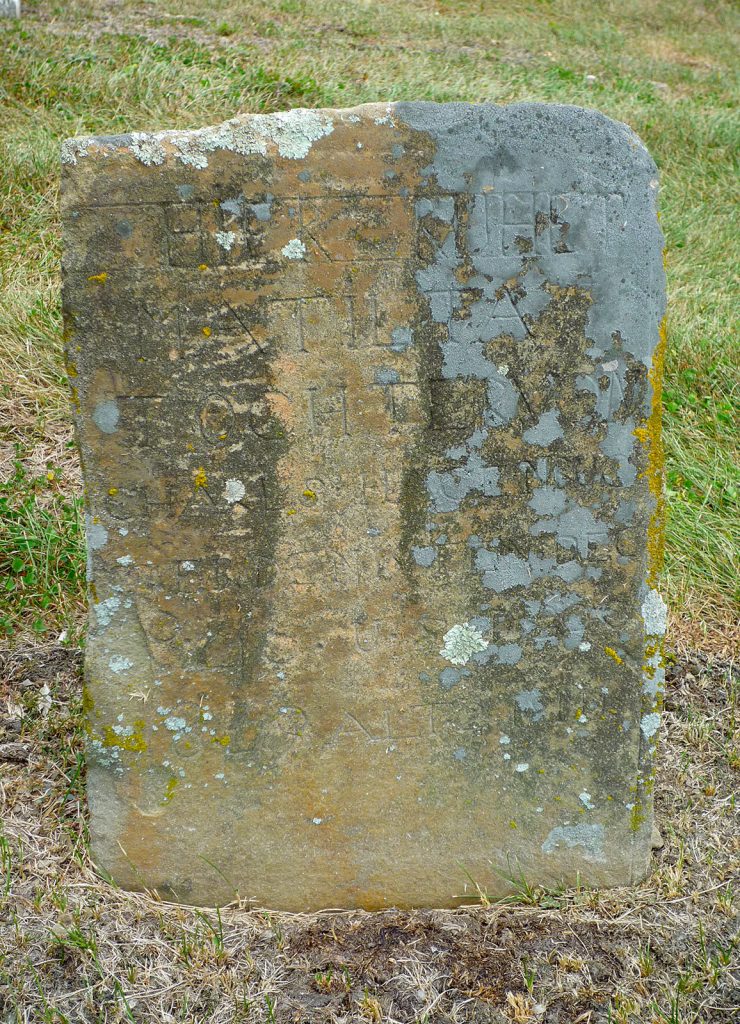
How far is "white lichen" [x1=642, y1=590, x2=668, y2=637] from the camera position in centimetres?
238

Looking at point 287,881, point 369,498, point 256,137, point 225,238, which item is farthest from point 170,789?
point 256,137

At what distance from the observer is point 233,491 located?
7.30ft

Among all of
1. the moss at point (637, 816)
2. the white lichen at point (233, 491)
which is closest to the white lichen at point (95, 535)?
the white lichen at point (233, 491)

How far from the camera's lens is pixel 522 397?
7.29 ft

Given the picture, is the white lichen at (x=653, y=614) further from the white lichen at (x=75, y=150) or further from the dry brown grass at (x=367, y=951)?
the white lichen at (x=75, y=150)

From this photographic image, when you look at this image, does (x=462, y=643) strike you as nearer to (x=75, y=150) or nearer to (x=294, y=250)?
(x=294, y=250)

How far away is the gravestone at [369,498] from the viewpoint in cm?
206

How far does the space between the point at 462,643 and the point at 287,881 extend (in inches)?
34.0

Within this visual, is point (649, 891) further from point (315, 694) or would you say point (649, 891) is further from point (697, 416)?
point (697, 416)

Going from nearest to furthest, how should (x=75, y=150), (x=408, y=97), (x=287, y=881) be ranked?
(x=75, y=150)
(x=287, y=881)
(x=408, y=97)

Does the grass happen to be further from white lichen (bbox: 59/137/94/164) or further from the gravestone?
white lichen (bbox: 59/137/94/164)

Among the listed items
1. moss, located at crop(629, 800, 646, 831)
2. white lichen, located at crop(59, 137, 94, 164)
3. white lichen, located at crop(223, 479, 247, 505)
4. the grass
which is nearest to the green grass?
the grass

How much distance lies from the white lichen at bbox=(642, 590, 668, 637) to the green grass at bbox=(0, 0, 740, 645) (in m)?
1.28

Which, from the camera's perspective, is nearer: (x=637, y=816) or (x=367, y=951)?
(x=367, y=951)
